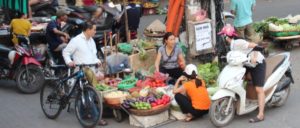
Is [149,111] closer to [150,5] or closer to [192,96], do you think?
[192,96]

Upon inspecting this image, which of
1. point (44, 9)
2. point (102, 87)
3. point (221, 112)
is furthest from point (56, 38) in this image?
point (221, 112)

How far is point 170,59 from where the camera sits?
8.95m

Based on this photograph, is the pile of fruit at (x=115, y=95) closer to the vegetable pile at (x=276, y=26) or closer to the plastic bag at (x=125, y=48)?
the plastic bag at (x=125, y=48)

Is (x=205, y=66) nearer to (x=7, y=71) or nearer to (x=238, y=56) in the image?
(x=238, y=56)

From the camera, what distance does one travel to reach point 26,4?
41.7 ft

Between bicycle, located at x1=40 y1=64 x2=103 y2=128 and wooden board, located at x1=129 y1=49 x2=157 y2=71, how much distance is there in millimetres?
1801

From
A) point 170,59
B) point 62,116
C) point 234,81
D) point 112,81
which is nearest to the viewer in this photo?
point 234,81

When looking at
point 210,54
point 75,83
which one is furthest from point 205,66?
point 75,83

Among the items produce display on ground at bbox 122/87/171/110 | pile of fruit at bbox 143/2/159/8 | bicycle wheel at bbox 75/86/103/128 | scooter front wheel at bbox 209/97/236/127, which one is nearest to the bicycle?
bicycle wheel at bbox 75/86/103/128

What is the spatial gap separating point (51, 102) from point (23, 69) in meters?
1.75

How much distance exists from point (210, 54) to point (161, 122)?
2.84 meters

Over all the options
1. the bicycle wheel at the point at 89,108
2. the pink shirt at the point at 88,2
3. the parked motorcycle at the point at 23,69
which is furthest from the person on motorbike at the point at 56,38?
the pink shirt at the point at 88,2

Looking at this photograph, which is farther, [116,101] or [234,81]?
[116,101]

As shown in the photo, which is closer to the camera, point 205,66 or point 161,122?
point 161,122
